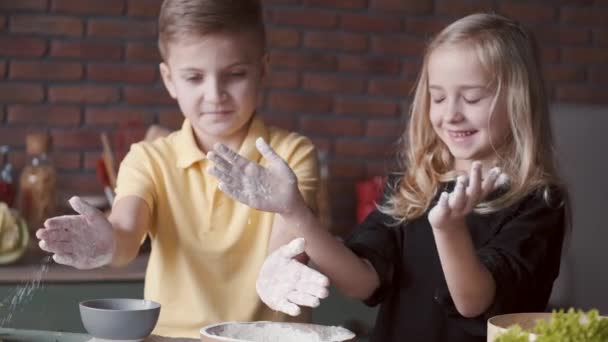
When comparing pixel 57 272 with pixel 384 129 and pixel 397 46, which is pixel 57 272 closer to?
pixel 384 129

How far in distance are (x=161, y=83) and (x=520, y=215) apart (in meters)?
1.75

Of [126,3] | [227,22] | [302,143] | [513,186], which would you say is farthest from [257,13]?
[126,3]

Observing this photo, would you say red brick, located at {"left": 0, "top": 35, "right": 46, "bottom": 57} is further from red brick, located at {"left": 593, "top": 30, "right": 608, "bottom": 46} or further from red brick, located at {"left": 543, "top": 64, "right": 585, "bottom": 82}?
red brick, located at {"left": 593, "top": 30, "right": 608, "bottom": 46}

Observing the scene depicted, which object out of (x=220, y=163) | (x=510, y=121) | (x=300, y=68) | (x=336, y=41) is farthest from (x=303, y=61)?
(x=220, y=163)

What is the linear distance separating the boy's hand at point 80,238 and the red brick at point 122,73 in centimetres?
166

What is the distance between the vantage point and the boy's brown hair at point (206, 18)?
1602 mm

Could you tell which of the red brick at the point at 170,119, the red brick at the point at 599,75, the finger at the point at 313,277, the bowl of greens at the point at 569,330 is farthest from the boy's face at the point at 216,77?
the red brick at the point at 599,75

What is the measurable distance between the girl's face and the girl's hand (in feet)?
1.08

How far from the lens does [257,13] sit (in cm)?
167

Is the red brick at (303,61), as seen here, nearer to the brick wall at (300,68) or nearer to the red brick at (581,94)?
the brick wall at (300,68)

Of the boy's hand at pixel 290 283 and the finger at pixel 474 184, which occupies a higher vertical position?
the finger at pixel 474 184

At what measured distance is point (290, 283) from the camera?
133 centimetres

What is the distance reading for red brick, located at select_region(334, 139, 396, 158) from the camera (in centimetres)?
329

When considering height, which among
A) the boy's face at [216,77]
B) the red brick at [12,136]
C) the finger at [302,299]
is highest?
the boy's face at [216,77]
